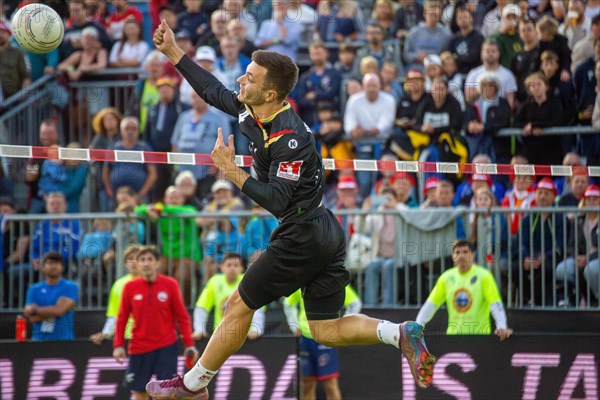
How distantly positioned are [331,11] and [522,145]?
4.07m

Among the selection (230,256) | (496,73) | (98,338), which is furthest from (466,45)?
(98,338)

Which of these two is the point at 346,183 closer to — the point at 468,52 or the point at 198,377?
the point at 468,52

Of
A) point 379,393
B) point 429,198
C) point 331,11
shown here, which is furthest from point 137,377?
point 331,11

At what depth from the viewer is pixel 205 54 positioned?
15.4 m

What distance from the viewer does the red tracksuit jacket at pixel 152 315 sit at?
1174cm

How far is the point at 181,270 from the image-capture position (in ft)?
42.5

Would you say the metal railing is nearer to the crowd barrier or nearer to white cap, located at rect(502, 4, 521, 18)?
the crowd barrier

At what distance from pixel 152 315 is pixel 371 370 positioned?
240cm

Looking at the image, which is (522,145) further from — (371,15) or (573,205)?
(371,15)

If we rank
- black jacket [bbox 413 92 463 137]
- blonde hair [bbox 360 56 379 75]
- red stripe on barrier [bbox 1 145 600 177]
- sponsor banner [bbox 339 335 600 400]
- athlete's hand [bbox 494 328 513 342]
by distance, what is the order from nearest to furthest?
red stripe on barrier [bbox 1 145 600 177] < sponsor banner [bbox 339 335 600 400] < athlete's hand [bbox 494 328 513 342] < black jacket [bbox 413 92 463 137] < blonde hair [bbox 360 56 379 75]

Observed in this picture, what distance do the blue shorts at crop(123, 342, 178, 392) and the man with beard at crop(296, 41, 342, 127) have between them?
4576 millimetres

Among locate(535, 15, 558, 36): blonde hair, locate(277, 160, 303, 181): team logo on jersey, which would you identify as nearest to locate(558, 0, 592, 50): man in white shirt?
locate(535, 15, 558, 36): blonde hair

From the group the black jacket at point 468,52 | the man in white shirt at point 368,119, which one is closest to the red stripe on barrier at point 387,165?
the man in white shirt at point 368,119

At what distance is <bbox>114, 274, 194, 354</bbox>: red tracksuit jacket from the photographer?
11.7 meters
